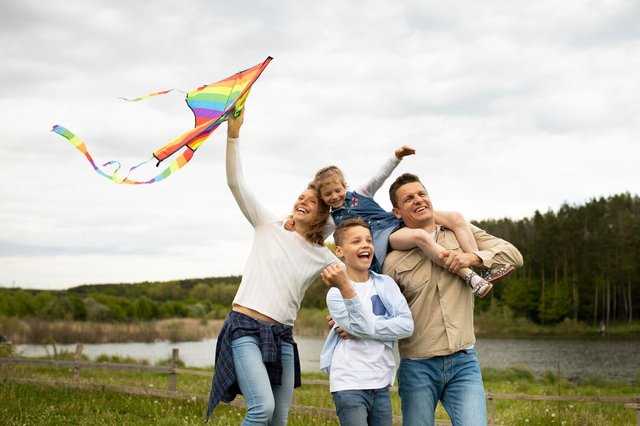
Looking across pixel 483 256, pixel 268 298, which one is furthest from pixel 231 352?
pixel 483 256

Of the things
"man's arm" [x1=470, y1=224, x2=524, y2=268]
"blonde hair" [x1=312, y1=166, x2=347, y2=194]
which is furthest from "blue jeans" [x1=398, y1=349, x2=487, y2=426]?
"blonde hair" [x1=312, y1=166, x2=347, y2=194]

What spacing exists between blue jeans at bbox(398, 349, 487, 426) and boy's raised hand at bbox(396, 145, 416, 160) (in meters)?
1.37

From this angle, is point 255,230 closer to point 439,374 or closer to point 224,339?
point 224,339

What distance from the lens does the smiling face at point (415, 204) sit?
3906 mm

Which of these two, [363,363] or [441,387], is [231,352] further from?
[441,387]

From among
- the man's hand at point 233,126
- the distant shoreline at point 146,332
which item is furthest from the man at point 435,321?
the distant shoreline at point 146,332

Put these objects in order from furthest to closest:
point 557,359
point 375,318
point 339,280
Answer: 1. point 557,359
2. point 375,318
3. point 339,280

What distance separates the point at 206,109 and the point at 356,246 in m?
1.37

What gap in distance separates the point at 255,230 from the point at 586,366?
2756cm

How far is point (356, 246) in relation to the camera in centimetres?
375

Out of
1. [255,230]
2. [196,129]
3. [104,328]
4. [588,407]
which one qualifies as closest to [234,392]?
[255,230]

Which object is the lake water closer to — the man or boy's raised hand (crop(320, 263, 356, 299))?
the man

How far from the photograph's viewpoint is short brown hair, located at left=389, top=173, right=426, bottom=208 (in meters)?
3.97

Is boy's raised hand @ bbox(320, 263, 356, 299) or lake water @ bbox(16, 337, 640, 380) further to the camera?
lake water @ bbox(16, 337, 640, 380)
